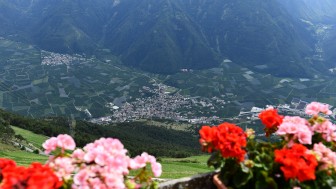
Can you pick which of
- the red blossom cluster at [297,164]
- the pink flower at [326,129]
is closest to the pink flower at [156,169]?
the red blossom cluster at [297,164]

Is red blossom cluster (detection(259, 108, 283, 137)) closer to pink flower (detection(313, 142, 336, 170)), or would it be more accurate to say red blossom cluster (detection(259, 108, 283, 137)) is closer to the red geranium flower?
pink flower (detection(313, 142, 336, 170))

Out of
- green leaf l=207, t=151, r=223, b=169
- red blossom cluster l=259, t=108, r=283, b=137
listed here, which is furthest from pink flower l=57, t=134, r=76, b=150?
red blossom cluster l=259, t=108, r=283, b=137

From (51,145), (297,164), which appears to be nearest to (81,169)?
(51,145)

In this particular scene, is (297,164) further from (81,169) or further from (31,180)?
(31,180)

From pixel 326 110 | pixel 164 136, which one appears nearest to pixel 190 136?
pixel 164 136

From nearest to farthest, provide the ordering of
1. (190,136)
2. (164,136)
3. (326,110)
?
1. (326,110)
2. (164,136)
3. (190,136)

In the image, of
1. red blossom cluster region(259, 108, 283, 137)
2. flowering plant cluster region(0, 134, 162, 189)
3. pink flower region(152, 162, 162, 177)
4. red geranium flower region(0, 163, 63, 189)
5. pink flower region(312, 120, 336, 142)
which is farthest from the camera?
red blossom cluster region(259, 108, 283, 137)

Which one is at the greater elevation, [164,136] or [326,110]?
[326,110]

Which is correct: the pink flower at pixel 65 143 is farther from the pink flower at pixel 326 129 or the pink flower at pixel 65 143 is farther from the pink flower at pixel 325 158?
the pink flower at pixel 326 129

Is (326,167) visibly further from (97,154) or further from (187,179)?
(97,154)
